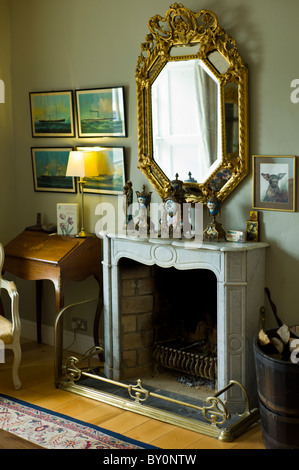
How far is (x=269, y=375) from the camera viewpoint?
2.92 m

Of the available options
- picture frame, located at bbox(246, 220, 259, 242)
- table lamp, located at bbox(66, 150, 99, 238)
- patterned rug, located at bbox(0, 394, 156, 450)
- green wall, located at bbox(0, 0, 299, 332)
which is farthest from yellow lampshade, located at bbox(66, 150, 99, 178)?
patterned rug, located at bbox(0, 394, 156, 450)

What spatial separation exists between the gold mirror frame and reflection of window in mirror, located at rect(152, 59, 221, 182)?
0.04 meters

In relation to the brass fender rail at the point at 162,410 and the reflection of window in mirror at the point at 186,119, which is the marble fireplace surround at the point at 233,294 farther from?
the reflection of window in mirror at the point at 186,119

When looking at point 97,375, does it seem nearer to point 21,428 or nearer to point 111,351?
point 111,351

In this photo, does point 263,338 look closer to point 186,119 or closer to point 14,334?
point 186,119

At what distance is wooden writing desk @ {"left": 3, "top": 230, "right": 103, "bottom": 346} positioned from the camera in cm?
393

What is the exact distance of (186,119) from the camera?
365cm

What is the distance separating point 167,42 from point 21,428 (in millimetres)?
2451

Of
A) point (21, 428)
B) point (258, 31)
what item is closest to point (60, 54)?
point (258, 31)

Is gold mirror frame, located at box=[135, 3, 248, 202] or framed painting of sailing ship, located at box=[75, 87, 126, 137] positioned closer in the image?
gold mirror frame, located at box=[135, 3, 248, 202]

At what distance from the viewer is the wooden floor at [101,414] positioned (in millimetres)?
3068

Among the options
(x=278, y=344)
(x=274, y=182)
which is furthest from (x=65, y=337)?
(x=274, y=182)

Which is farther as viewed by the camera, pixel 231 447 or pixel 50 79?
pixel 50 79

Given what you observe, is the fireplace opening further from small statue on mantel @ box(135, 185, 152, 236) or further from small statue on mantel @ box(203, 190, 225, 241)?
small statue on mantel @ box(203, 190, 225, 241)
